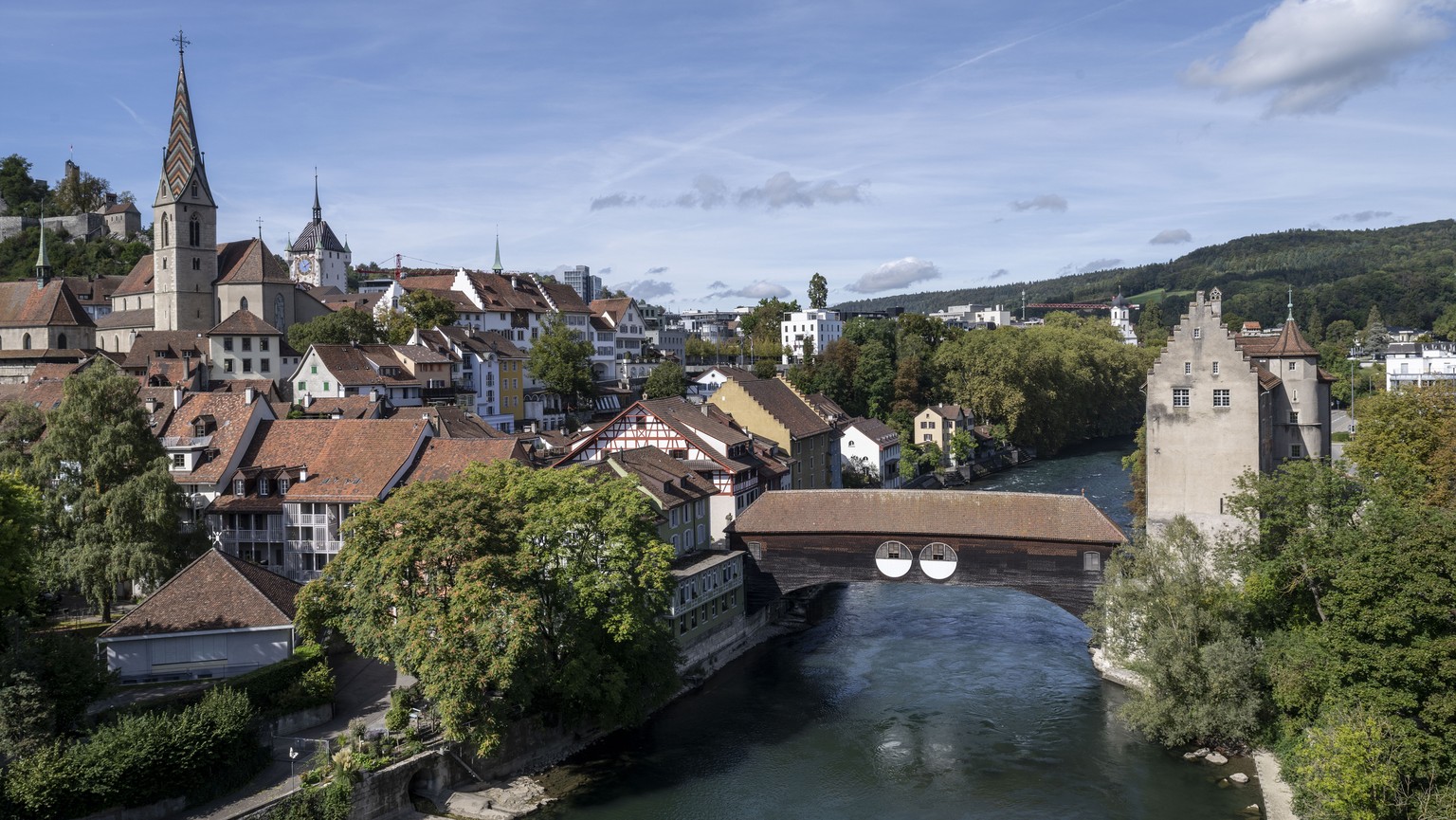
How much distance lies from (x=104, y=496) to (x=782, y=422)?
92.6ft

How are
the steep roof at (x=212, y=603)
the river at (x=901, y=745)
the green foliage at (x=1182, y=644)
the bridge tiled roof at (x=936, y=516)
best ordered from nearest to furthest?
the river at (x=901, y=745) → the green foliage at (x=1182, y=644) → the steep roof at (x=212, y=603) → the bridge tiled roof at (x=936, y=516)

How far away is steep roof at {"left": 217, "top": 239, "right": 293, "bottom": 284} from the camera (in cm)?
6178

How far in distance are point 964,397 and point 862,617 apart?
44380 mm

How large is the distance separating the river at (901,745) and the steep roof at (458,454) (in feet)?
31.8

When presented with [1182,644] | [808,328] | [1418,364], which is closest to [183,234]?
[1182,644]

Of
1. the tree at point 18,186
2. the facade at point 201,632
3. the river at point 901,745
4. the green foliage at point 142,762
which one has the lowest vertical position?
the river at point 901,745

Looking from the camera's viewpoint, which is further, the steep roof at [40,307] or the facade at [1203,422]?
the steep roof at [40,307]

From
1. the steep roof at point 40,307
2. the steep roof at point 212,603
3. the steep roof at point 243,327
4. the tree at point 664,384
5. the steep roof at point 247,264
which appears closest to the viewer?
the steep roof at point 212,603

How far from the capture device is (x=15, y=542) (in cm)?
2431

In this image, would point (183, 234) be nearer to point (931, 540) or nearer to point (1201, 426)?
point (931, 540)

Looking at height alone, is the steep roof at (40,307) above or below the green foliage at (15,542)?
above

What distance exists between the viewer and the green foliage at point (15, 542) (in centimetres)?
2389

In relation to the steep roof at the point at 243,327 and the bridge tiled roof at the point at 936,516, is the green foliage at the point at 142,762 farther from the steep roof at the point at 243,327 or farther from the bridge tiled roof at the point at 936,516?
the steep roof at the point at 243,327

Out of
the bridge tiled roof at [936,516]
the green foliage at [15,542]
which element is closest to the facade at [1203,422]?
the bridge tiled roof at [936,516]
